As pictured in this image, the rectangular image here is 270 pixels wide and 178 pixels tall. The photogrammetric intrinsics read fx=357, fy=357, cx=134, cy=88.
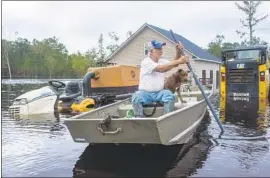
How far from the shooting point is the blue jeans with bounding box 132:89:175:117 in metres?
5.80

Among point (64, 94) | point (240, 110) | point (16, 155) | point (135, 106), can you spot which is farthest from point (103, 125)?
point (64, 94)

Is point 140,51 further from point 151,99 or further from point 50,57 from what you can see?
point 50,57

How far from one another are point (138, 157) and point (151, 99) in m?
1.00

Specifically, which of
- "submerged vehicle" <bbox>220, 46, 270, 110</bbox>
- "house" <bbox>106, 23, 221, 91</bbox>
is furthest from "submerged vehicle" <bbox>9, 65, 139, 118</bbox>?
"house" <bbox>106, 23, 221, 91</bbox>

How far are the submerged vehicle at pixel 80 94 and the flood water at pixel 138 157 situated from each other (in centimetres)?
345

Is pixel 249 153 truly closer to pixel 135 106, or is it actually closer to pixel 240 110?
pixel 135 106

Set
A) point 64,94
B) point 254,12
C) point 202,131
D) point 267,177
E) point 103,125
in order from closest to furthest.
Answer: point 267,177 < point 103,125 < point 202,131 < point 64,94 < point 254,12

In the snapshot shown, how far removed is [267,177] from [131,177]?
1769 mm

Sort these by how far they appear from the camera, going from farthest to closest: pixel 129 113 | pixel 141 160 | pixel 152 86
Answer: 1. pixel 129 113
2. pixel 152 86
3. pixel 141 160

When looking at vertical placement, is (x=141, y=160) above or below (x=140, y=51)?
below

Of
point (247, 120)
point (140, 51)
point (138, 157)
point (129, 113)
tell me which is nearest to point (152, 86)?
point (129, 113)

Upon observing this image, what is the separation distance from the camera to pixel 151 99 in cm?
598

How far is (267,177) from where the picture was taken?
183 inches

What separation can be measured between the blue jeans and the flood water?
0.68 meters
